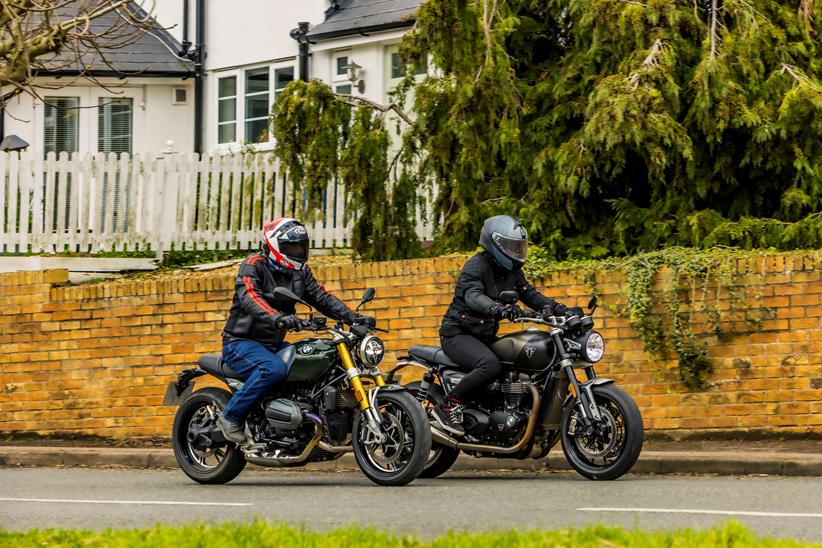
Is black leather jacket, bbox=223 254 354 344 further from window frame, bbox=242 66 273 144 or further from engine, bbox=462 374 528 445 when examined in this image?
window frame, bbox=242 66 273 144

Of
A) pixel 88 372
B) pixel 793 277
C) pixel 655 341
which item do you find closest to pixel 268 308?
pixel 655 341

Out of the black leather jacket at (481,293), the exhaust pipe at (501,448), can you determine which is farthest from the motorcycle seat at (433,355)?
the exhaust pipe at (501,448)

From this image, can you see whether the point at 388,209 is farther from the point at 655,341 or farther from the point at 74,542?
the point at 74,542

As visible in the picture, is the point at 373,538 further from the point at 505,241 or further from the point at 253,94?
the point at 253,94

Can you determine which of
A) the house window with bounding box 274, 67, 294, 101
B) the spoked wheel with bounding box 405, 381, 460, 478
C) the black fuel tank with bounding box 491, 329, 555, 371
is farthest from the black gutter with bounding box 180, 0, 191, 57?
the black fuel tank with bounding box 491, 329, 555, 371

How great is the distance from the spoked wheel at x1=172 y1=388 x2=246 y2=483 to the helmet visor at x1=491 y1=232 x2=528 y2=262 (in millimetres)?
2402

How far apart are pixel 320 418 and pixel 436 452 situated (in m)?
1.14

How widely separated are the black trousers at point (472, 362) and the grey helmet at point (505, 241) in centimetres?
66

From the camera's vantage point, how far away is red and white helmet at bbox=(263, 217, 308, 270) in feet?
36.2

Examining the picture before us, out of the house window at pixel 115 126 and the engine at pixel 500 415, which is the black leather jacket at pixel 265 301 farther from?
the house window at pixel 115 126

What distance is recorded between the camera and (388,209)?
15516 mm

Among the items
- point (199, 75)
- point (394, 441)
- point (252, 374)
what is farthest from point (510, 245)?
point (199, 75)

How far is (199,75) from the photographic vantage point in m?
26.3

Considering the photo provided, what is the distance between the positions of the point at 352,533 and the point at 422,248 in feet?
29.0
